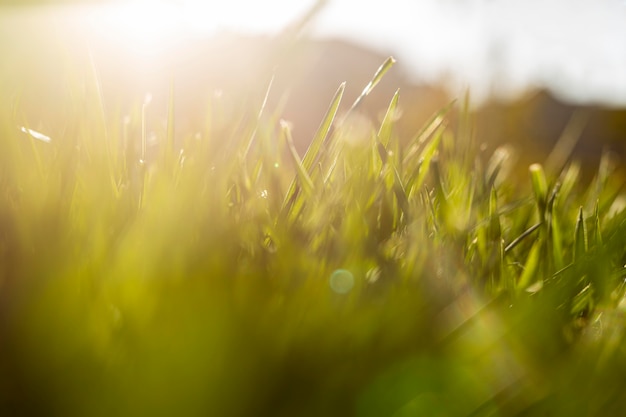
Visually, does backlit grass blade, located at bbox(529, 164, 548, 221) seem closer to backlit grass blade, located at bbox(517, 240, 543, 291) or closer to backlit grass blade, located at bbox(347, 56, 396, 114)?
backlit grass blade, located at bbox(517, 240, 543, 291)

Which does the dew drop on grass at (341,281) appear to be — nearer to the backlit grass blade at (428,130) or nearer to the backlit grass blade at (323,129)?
the backlit grass blade at (323,129)

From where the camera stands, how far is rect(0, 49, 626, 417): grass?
0.23 metres

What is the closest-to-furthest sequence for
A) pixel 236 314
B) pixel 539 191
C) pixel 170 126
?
pixel 236 314 < pixel 170 126 < pixel 539 191

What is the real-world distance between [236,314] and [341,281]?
7 cm

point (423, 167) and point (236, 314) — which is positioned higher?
point (423, 167)

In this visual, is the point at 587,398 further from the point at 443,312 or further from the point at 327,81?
Answer: the point at 327,81

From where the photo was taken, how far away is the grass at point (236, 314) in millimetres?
231

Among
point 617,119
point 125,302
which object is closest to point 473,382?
point 125,302

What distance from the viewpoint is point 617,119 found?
274 inches

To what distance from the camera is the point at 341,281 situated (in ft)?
0.96

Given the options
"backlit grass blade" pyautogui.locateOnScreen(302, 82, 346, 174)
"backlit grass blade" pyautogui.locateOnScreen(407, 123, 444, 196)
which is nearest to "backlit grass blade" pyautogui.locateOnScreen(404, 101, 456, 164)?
"backlit grass blade" pyautogui.locateOnScreen(407, 123, 444, 196)

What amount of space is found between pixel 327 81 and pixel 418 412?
6835 millimetres

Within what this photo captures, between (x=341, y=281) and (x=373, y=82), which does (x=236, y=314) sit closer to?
(x=341, y=281)

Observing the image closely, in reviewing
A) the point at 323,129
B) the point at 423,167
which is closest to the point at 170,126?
the point at 323,129
